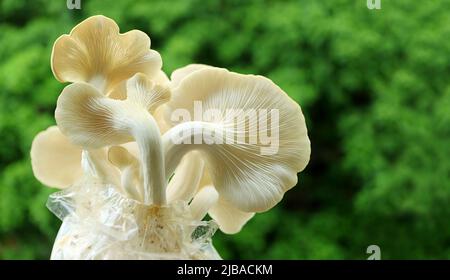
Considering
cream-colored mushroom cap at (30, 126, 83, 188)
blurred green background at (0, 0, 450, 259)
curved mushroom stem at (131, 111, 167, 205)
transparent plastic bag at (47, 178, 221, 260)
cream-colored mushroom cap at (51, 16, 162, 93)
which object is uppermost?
blurred green background at (0, 0, 450, 259)

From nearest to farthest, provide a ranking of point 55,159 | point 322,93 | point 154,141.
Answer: point 154,141 < point 55,159 < point 322,93

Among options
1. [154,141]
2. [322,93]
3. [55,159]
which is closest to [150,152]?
[154,141]

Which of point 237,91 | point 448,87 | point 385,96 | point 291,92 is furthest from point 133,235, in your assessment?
point 448,87

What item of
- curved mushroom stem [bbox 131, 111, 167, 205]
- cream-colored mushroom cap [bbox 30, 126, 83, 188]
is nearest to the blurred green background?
cream-colored mushroom cap [bbox 30, 126, 83, 188]

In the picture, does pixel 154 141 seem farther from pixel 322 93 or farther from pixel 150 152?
pixel 322 93

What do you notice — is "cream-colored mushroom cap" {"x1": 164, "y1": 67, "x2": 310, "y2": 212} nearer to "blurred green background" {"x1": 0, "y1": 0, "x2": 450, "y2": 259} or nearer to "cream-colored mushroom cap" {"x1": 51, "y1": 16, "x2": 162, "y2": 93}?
"cream-colored mushroom cap" {"x1": 51, "y1": 16, "x2": 162, "y2": 93}

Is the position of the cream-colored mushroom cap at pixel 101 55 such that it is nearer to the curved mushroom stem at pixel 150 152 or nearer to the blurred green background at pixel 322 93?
the curved mushroom stem at pixel 150 152
